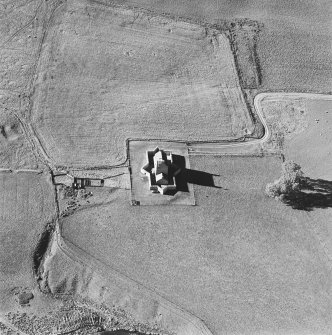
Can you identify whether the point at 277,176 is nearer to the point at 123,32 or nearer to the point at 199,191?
the point at 199,191

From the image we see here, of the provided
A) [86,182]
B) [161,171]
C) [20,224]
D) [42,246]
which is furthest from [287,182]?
[20,224]

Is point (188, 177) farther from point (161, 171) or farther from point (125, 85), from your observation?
point (125, 85)

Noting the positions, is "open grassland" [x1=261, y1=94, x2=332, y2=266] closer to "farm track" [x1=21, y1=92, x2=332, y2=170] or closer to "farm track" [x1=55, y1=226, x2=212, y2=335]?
"farm track" [x1=21, y1=92, x2=332, y2=170]

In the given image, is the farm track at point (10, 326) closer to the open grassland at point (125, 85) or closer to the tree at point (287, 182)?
the open grassland at point (125, 85)

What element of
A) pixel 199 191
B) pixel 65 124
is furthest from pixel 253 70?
pixel 65 124

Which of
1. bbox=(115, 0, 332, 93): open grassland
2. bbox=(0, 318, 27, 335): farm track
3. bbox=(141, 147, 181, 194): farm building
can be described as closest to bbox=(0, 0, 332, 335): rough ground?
bbox=(0, 318, 27, 335): farm track
